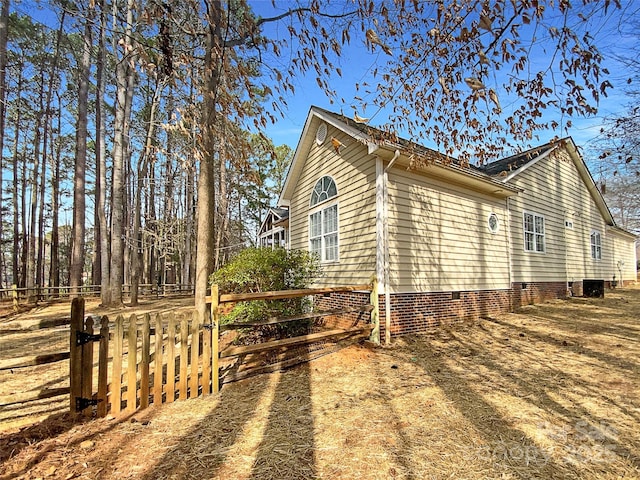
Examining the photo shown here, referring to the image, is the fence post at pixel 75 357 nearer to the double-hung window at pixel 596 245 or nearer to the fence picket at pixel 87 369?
the fence picket at pixel 87 369

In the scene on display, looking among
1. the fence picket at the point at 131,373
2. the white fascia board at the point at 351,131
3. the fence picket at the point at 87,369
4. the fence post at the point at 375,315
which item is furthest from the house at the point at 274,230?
the fence picket at the point at 87,369

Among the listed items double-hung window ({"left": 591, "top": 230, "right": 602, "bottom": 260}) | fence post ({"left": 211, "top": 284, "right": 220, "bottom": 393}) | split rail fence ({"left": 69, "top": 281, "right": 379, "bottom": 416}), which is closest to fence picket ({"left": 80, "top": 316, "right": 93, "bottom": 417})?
split rail fence ({"left": 69, "top": 281, "right": 379, "bottom": 416})

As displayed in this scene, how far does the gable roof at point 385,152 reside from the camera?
5867 mm

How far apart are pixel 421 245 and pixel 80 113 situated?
18144mm

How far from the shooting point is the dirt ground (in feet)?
8.14

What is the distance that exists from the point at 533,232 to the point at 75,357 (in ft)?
42.3

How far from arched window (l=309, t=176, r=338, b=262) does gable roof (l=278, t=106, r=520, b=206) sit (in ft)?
4.93

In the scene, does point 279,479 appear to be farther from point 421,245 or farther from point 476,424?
point 421,245

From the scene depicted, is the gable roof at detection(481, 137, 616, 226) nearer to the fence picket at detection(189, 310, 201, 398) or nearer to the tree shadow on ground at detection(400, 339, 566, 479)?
the tree shadow on ground at detection(400, 339, 566, 479)

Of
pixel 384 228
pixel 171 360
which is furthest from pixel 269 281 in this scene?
pixel 171 360

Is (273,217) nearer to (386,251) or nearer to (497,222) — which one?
(497,222)

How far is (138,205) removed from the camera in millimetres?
14797

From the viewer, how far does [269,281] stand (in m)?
6.47

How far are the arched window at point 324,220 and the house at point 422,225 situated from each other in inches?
1.2
